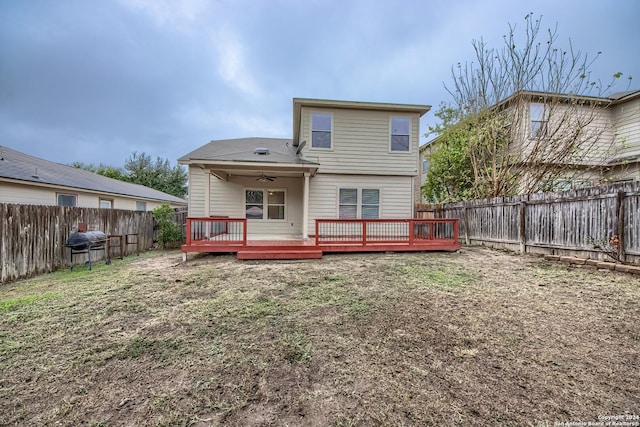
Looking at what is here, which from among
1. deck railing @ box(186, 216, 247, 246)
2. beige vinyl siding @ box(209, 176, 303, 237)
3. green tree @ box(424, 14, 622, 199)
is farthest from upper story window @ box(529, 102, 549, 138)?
deck railing @ box(186, 216, 247, 246)

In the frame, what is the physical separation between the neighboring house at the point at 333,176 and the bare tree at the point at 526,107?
2.40 meters

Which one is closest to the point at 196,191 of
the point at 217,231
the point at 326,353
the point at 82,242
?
the point at 217,231

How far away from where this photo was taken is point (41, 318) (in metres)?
3.48

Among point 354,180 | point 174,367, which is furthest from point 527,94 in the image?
point 174,367

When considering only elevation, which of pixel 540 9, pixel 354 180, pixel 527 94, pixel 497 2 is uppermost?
pixel 497 2

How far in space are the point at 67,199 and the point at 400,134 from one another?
13953mm

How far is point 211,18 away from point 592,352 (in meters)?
22.2

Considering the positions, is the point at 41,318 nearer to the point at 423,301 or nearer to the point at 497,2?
the point at 423,301

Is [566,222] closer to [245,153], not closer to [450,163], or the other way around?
[450,163]

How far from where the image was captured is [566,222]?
6176mm

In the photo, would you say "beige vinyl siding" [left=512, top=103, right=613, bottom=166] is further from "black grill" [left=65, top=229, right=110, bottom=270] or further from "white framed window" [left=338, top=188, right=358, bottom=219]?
"black grill" [left=65, top=229, right=110, bottom=270]

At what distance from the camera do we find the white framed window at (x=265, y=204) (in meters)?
10.5

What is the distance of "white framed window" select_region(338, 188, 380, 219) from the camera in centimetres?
1002

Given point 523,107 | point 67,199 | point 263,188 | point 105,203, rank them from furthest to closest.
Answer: point 105,203 → point 67,199 → point 263,188 → point 523,107
